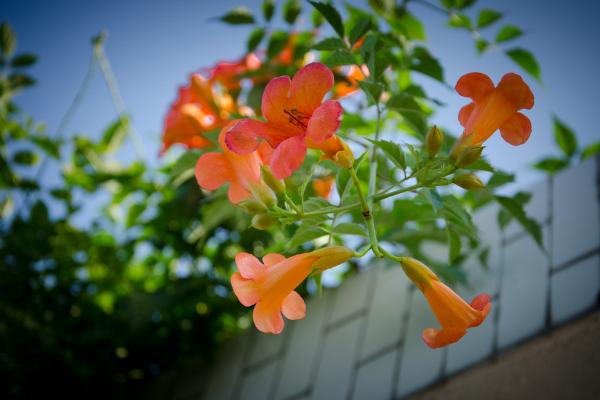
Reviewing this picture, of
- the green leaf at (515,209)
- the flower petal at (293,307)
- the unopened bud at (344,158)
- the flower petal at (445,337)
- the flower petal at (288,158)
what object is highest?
the flower petal at (288,158)

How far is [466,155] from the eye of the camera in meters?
0.78

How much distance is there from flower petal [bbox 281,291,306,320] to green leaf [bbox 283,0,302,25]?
1.15m

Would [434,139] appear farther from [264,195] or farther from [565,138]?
[565,138]

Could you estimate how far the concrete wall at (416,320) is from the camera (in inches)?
55.9

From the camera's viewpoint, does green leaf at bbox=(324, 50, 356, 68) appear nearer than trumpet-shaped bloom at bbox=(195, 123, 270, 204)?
No

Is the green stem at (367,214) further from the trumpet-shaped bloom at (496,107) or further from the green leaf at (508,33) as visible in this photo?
the green leaf at (508,33)

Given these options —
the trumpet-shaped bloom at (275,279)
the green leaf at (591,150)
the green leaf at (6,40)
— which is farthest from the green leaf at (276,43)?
the green leaf at (591,150)

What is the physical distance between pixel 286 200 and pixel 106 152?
1.83 metres

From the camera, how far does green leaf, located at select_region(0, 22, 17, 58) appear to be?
6.81 ft

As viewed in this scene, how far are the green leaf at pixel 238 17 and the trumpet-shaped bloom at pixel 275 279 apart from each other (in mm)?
1075

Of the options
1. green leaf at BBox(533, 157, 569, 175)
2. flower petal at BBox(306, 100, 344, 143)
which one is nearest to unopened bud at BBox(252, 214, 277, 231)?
flower petal at BBox(306, 100, 344, 143)

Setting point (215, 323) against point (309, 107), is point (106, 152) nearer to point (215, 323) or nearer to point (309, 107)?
point (215, 323)

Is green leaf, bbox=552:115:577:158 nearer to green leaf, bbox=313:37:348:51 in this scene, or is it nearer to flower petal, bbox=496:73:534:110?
green leaf, bbox=313:37:348:51

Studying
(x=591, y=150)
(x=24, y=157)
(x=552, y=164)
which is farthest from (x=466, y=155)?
(x=24, y=157)
